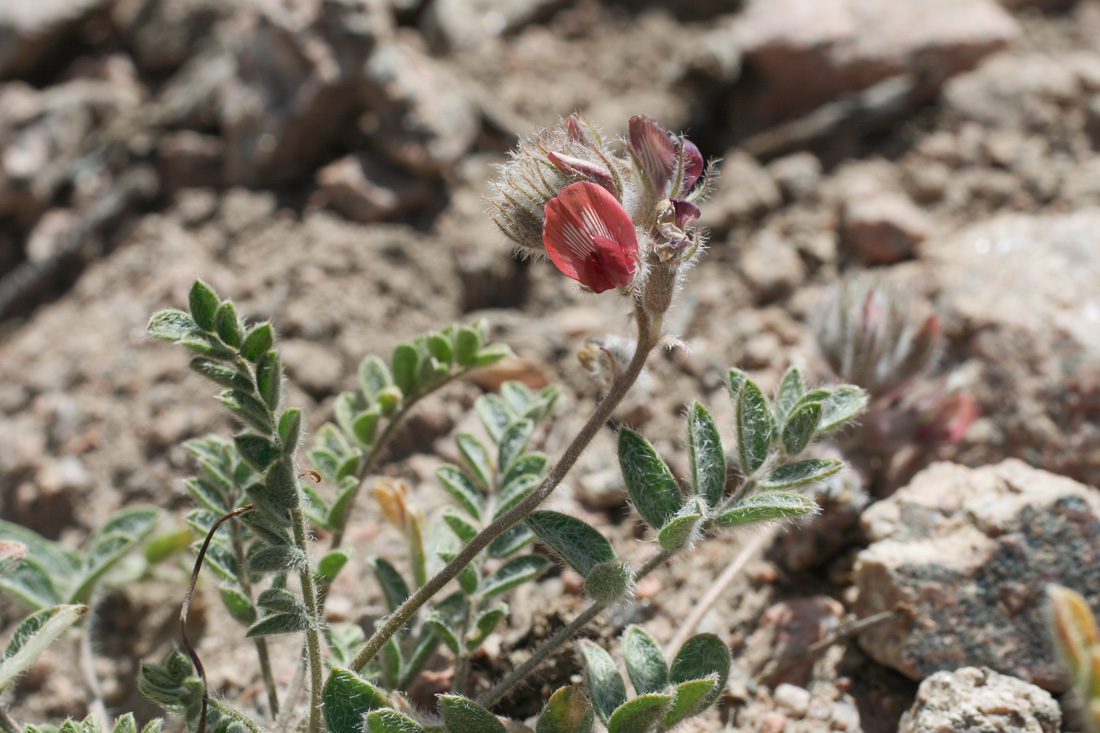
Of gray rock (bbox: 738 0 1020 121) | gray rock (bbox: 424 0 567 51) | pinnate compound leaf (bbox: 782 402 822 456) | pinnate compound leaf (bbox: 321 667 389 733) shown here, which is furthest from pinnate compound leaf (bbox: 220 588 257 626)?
gray rock (bbox: 738 0 1020 121)

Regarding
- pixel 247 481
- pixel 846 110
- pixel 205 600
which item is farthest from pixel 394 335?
pixel 846 110

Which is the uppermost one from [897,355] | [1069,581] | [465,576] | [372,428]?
[372,428]

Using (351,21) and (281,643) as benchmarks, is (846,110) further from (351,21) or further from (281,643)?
(281,643)

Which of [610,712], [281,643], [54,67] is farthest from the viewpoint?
[54,67]

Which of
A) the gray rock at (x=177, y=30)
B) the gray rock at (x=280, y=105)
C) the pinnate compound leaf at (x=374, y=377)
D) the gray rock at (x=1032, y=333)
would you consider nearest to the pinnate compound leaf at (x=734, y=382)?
the pinnate compound leaf at (x=374, y=377)

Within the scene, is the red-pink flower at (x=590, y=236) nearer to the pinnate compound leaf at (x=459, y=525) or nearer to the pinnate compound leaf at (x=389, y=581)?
the pinnate compound leaf at (x=459, y=525)

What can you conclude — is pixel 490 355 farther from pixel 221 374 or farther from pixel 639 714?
pixel 639 714
